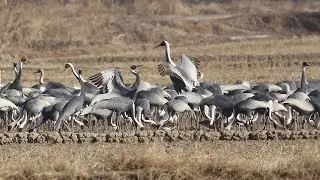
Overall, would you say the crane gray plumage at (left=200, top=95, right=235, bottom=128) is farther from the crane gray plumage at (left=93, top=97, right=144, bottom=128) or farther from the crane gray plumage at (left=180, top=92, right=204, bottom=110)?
the crane gray plumage at (left=93, top=97, right=144, bottom=128)

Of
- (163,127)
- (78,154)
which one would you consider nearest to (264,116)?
(163,127)

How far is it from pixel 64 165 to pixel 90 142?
3.37m

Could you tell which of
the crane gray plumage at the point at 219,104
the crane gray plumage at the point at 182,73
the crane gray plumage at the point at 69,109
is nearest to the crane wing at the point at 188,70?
the crane gray plumage at the point at 182,73

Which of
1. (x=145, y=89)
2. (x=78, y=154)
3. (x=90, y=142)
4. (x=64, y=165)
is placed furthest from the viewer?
(x=145, y=89)

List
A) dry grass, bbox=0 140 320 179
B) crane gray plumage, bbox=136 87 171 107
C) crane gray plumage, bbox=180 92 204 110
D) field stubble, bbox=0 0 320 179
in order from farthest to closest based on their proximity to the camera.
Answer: crane gray plumage, bbox=180 92 204 110, crane gray plumage, bbox=136 87 171 107, field stubble, bbox=0 0 320 179, dry grass, bbox=0 140 320 179

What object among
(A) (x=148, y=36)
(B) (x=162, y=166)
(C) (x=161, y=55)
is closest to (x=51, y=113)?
(B) (x=162, y=166)

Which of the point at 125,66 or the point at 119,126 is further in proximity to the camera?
the point at 125,66

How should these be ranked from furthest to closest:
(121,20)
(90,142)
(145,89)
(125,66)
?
(121,20) < (125,66) < (145,89) < (90,142)

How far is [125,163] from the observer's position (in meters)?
11.2

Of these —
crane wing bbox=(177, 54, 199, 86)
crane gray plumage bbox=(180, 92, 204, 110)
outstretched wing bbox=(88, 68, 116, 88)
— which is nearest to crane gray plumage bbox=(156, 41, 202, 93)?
crane wing bbox=(177, 54, 199, 86)

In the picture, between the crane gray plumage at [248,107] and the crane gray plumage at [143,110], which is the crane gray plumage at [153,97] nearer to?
the crane gray plumage at [143,110]

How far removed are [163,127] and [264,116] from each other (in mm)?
1734

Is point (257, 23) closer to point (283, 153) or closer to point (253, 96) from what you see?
point (253, 96)

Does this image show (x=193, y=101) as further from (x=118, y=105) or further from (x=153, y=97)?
(x=118, y=105)
